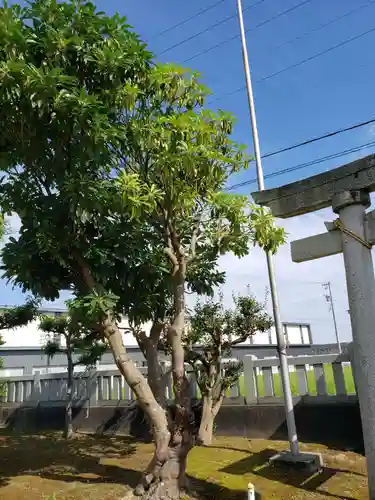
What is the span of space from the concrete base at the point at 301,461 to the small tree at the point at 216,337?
8.27 feet

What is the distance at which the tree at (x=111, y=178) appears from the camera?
18.8 feet

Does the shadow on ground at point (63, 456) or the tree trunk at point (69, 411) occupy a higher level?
the tree trunk at point (69, 411)

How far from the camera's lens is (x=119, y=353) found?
21.1 ft

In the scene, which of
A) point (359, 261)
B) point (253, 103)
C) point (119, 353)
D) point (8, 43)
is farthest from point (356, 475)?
point (8, 43)

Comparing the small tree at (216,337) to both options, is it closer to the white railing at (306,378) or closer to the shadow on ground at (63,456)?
the white railing at (306,378)

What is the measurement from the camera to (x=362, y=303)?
5320 millimetres

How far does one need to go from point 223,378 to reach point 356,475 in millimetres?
3917

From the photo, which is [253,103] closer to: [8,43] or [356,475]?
[8,43]

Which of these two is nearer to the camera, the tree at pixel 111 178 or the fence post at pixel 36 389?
the tree at pixel 111 178

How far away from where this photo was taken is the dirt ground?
6426 mm

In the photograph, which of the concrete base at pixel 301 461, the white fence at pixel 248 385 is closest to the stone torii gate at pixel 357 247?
the concrete base at pixel 301 461

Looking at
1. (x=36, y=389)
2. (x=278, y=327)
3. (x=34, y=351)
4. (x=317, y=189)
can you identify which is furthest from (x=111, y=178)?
(x=34, y=351)

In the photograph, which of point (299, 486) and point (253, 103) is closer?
point (299, 486)

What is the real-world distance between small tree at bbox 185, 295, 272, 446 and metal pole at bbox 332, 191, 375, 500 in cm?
477
